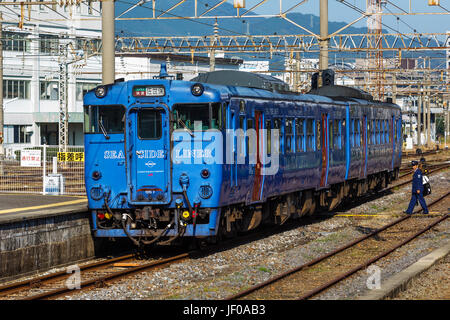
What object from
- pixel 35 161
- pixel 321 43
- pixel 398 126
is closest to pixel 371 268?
pixel 35 161

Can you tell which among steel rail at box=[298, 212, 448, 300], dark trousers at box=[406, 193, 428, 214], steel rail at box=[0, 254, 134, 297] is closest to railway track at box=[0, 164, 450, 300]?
steel rail at box=[0, 254, 134, 297]

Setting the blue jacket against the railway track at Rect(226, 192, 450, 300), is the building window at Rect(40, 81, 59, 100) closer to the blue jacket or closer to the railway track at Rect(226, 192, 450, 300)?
the blue jacket

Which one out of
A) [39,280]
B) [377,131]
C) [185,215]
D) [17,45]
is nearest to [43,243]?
[39,280]

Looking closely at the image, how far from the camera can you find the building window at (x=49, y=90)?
218 feet

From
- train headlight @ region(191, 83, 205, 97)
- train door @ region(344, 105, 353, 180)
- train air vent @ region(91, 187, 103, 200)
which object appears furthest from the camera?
train door @ region(344, 105, 353, 180)

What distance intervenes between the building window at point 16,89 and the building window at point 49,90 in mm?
1466

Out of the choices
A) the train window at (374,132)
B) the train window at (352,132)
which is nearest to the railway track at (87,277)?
the train window at (352,132)

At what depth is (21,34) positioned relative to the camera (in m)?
62.3

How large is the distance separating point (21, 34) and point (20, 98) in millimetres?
5137

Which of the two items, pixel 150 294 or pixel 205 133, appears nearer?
pixel 150 294

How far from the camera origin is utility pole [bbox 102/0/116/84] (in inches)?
639

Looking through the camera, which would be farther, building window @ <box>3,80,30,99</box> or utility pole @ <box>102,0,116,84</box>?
building window @ <box>3,80,30,99</box>

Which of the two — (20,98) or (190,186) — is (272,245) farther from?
(20,98)

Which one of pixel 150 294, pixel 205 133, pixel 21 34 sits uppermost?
pixel 21 34
